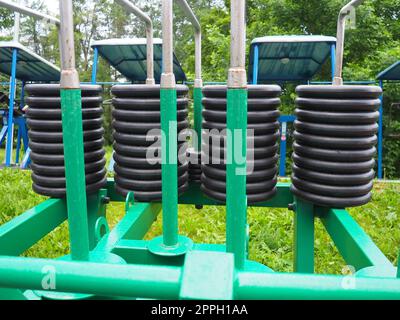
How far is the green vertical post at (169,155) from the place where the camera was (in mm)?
1339

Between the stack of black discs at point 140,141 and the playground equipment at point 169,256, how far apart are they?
0.33 metres

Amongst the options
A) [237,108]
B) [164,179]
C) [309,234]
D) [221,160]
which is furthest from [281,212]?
[237,108]

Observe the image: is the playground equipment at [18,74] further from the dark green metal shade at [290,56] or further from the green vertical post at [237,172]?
the green vertical post at [237,172]

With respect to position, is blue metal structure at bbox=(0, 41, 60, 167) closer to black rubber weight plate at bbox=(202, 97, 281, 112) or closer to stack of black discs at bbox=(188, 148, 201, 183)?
stack of black discs at bbox=(188, 148, 201, 183)

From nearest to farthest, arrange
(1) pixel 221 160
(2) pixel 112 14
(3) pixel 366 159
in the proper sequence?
(3) pixel 366 159, (1) pixel 221 160, (2) pixel 112 14

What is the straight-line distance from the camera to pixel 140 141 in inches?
75.0

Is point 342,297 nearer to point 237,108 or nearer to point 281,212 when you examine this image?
point 237,108

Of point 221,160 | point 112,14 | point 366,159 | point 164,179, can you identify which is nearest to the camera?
point 164,179

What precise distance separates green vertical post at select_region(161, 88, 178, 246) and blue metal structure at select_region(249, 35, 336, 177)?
17.4 ft

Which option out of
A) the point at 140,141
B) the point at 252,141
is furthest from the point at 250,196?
the point at 140,141

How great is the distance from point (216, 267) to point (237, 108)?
0.39 meters

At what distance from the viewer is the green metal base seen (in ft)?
4.96
